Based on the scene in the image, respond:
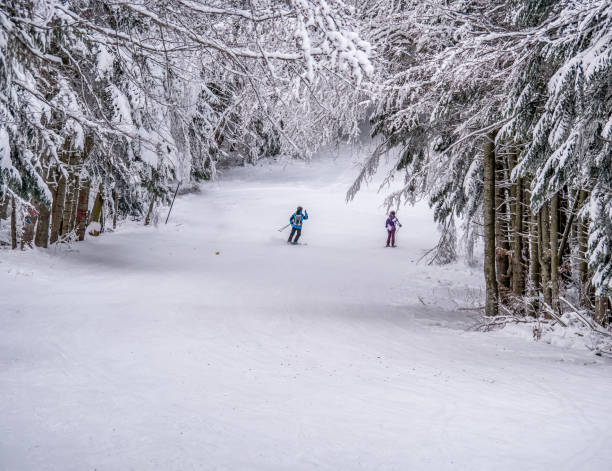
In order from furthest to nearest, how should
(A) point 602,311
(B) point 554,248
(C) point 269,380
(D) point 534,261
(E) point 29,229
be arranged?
(E) point 29,229 < (D) point 534,261 < (B) point 554,248 < (A) point 602,311 < (C) point 269,380

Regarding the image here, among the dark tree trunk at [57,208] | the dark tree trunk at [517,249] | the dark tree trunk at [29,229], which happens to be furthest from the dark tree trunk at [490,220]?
the dark tree trunk at [29,229]

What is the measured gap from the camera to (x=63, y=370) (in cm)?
468

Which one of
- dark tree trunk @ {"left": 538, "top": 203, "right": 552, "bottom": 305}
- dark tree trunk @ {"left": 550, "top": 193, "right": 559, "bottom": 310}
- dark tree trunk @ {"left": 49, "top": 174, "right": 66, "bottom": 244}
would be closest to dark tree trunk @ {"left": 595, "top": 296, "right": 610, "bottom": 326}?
dark tree trunk @ {"left": 550, "top": 193, "right": 559, "bottom": 310}

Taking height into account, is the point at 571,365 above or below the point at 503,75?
below

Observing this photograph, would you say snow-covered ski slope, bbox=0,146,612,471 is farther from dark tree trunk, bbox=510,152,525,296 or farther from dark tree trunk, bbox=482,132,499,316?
dark tree trunk, bbox=510,152,525,296

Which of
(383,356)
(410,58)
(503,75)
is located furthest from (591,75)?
(410,58)

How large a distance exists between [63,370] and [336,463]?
9.70 ft

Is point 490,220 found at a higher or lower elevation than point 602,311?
higher

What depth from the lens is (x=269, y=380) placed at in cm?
463

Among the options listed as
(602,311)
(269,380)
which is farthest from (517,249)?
(269,380)

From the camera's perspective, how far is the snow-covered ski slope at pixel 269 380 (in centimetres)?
319

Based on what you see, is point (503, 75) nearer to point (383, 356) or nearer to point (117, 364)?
point (383, 356)

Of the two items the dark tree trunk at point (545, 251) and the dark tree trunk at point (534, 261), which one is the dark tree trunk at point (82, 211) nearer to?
the dark tree trunk at point (534, 261)

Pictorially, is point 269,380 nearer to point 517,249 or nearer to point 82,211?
point 517,249
